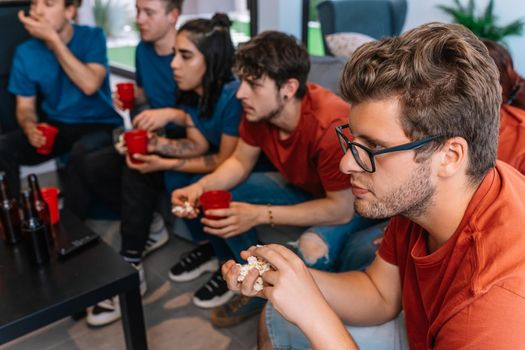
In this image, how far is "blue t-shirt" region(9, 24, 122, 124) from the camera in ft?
9.14

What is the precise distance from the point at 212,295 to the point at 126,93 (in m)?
1.11

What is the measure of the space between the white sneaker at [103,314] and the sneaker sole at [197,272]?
32cm

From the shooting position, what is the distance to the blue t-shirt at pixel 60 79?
2787 mm

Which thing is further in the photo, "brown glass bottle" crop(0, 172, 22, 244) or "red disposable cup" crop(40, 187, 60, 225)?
"red disposable cup" crop(40, 187, 60, 225)

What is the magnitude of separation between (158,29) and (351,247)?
61.7 inches

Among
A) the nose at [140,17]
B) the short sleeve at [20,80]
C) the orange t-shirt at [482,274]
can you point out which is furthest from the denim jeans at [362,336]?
the short sleeve at [20,80]

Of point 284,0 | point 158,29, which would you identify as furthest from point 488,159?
point 284,0

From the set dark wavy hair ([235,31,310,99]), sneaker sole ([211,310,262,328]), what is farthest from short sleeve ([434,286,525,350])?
sneaker sole ([211,310,262,328])

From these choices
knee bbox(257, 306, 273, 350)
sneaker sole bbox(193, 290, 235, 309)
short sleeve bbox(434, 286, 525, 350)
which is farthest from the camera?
sneaker sole bbox(193, 290, 235, 309)

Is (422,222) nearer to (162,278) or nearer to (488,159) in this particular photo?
(488,159)

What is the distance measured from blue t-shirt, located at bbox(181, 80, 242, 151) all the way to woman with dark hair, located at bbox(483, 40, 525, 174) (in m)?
1.02

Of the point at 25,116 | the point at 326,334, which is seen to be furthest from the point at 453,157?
the point at 25,116

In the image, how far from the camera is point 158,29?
2619mm

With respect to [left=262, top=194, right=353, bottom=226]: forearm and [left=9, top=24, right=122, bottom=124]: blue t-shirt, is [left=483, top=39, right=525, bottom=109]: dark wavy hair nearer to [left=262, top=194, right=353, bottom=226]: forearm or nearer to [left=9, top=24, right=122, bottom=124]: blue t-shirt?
[left=262, top=194, right=353, bottom=226]: forearm
